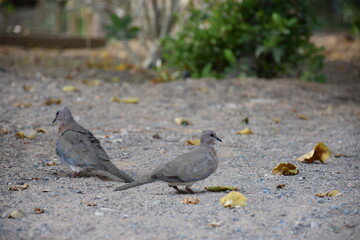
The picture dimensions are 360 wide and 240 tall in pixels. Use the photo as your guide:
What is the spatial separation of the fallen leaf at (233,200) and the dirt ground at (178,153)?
0.04 m

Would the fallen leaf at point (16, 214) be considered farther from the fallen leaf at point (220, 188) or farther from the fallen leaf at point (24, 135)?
the fallen leaf at point (24, 135)

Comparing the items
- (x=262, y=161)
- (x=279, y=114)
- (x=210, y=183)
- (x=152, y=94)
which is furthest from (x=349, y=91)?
(x=210, y=183)

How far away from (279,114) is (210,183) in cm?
348

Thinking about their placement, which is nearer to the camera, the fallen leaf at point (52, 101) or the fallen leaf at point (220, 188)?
the fallen leaf at point (220, 188)

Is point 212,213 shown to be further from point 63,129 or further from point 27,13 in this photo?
point 27,13

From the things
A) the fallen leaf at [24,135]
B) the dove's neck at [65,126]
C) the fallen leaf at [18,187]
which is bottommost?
the fallen leaf at [24,135]

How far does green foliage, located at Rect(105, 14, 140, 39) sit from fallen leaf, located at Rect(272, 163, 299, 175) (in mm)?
6214

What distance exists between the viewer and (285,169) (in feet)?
16.3

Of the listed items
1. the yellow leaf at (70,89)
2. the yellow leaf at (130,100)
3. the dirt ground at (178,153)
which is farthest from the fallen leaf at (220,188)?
the yellow leaf at (70,89)

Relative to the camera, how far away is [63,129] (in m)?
5.22

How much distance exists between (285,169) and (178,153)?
48.4 inches

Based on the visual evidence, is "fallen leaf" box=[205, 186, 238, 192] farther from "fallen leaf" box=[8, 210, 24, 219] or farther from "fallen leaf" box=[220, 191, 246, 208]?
"fallen leaf" box=[8, 210, 24, 219]

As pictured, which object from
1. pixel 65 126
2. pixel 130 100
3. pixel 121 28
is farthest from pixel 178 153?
pixel 121 28

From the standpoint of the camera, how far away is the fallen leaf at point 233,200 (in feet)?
13.3
